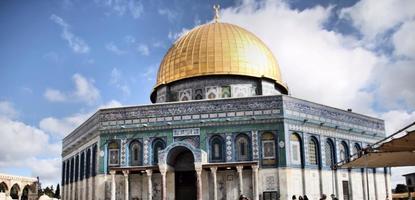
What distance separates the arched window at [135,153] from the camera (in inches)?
1065

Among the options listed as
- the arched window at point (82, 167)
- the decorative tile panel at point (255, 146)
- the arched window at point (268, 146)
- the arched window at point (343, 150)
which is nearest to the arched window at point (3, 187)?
the arched window at point (82, 167)

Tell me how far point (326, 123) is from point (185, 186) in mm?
8396

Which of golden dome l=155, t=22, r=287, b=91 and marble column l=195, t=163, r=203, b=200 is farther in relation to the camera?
golden dome l=155, t=22, r=287, b=91

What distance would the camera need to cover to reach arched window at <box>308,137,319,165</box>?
26.7 meters

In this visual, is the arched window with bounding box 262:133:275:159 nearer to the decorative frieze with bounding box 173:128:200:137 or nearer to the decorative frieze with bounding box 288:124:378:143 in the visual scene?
the decorative frieze with bounding box 288:124:378:143

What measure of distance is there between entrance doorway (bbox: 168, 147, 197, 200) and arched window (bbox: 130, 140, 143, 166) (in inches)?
72.9

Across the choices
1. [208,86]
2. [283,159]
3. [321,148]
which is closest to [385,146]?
[283,159]

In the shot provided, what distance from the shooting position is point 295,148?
26031mm

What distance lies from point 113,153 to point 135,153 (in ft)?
4.18

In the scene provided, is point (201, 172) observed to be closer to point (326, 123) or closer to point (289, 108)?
point (289, 108)

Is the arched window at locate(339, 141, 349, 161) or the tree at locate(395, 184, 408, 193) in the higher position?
the arched window at locate(339, 141, 349, 161)

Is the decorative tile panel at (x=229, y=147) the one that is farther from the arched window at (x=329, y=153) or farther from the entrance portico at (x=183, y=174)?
the arched window at (x=329, y=153)

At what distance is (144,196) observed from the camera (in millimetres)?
26297

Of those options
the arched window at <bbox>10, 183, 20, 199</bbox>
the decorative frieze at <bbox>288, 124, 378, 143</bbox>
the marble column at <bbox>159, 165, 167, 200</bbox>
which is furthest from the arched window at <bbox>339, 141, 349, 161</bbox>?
the arched window at <bbox>10, 183, 20, 199</bbox>
